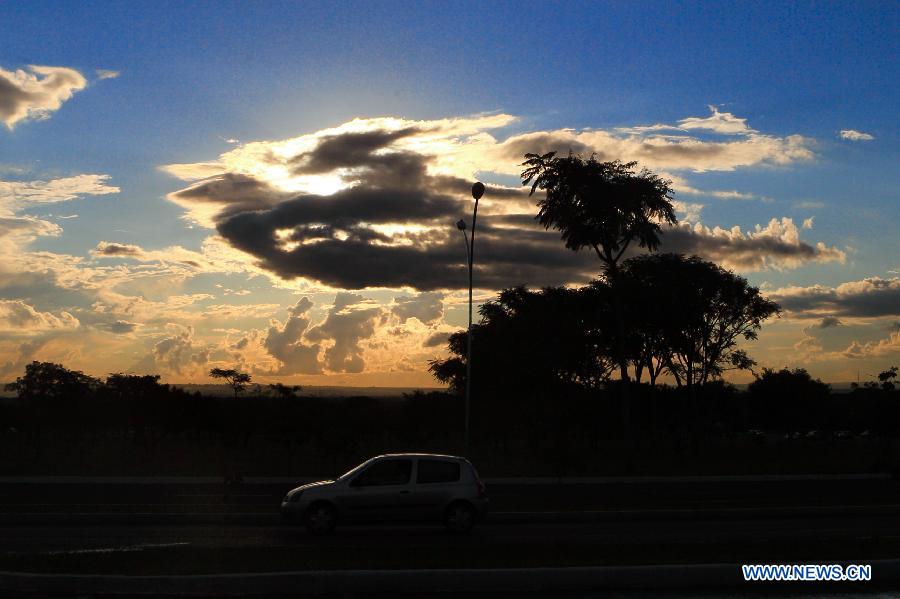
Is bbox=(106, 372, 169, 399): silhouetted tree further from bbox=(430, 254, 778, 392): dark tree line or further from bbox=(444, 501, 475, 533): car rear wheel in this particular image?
bbox=(444, 501, 475, 533): car rear wheel

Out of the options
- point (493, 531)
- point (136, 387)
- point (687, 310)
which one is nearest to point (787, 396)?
point (687, 310)

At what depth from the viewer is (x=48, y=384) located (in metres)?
47.6

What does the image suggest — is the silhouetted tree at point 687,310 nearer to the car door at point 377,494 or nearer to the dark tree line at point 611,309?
the dark tree line at point 611,309

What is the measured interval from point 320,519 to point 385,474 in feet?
5.02

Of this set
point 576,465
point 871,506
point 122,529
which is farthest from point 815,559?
point 576,465

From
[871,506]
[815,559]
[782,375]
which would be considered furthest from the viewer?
[782,375]

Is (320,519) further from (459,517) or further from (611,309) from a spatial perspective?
(611,309)

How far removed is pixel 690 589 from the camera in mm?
10695

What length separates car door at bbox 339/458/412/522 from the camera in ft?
56.6

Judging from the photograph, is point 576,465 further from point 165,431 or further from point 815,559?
point 165,431

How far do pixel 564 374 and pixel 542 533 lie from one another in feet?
119

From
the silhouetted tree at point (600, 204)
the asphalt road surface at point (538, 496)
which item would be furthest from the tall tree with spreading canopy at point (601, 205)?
the asphalt road surface at point (538, 496)

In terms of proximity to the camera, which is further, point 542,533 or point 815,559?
point 542,533

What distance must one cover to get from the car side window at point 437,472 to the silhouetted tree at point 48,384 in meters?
35.7
